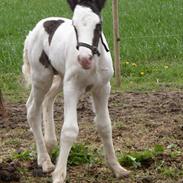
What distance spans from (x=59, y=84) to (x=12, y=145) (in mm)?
1051

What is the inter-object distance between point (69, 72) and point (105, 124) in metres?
0.67

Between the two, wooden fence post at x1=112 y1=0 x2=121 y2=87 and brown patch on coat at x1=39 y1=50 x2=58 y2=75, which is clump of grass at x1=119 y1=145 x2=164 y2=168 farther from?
wooden fence post at x1=112 y1=0 x2=121 y2=87

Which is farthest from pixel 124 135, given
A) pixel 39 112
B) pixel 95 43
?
pixel 95 43

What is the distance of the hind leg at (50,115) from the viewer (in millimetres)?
6840

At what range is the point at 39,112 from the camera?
6641 mm

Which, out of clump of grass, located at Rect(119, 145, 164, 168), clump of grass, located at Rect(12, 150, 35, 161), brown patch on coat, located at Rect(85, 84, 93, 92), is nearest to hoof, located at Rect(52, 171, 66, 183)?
brown patch on coat, located at Rect(85, 84, 93, 92)

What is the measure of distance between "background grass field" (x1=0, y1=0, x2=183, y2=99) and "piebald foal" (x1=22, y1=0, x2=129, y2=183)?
12.9ft

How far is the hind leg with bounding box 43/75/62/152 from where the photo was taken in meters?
6.84

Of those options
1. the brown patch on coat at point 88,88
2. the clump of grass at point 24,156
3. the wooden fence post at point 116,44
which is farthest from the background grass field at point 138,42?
the brown patch on coat at point 88,88

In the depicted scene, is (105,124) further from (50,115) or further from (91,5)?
(91,5)

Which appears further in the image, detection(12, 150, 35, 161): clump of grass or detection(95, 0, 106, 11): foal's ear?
detection(12, 150, 35, 161): clump of grass

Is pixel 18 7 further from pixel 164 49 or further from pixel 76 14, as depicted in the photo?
pixel 76 14

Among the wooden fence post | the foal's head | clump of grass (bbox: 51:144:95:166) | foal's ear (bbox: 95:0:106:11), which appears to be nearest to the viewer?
the foal's head

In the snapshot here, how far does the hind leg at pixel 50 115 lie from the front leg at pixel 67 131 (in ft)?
3.63
